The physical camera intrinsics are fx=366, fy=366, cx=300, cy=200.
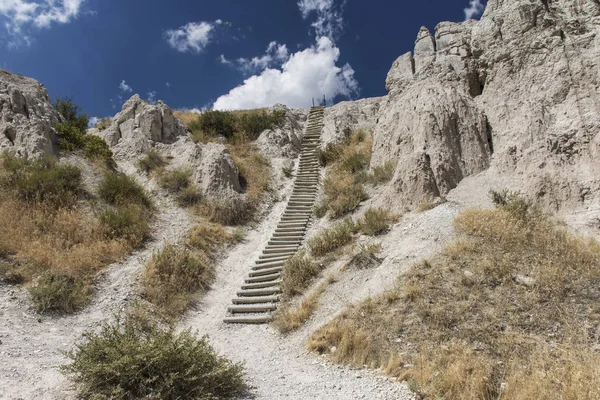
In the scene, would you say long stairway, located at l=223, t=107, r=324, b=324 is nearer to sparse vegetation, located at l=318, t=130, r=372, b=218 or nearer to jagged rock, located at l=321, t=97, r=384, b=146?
sparse vegetation, located at l=318, t=130, r=372, b=218

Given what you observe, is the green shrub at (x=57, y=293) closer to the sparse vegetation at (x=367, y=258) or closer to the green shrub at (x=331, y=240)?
the green shrub at (x=331, y=240)

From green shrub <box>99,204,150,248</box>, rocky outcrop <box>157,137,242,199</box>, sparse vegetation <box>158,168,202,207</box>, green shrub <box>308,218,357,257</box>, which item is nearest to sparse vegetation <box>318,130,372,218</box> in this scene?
green shrub <box>308,218,357,257</box>

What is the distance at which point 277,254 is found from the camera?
1145 centimetres

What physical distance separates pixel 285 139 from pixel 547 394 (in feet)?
60.0

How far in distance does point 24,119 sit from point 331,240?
12.5 metres

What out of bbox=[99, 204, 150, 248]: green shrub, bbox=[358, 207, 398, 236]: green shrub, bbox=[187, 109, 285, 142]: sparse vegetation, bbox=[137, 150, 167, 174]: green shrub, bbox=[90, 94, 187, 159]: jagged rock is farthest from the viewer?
bbox=[187, 109, 285, 142]: sparse vegetation

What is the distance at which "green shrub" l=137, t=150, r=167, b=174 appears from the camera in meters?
16.0

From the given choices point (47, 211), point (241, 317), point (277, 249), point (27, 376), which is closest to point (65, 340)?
point (27, 376)

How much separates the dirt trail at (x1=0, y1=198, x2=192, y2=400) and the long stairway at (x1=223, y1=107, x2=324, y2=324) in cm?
273

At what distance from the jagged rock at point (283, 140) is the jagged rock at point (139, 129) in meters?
4.43

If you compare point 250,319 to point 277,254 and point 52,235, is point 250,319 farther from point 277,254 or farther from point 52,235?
point 52,235

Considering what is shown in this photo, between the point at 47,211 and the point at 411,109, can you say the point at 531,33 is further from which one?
the point at 47,211

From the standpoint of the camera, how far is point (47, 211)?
10547mm

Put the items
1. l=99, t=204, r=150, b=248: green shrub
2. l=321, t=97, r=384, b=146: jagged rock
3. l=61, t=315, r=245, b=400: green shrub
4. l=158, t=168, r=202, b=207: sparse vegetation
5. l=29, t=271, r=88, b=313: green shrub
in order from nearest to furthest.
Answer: l=61, t=315, r=245, b=400: green shrub → l=29, t=271, r=88, b=313: green shrub → l=99, t=204, r=150, b=248: green shrub → l=158, t=168, r=202, b=207: sparse vegetation → l=321, t=97, r=384, b=146: jagged rock
